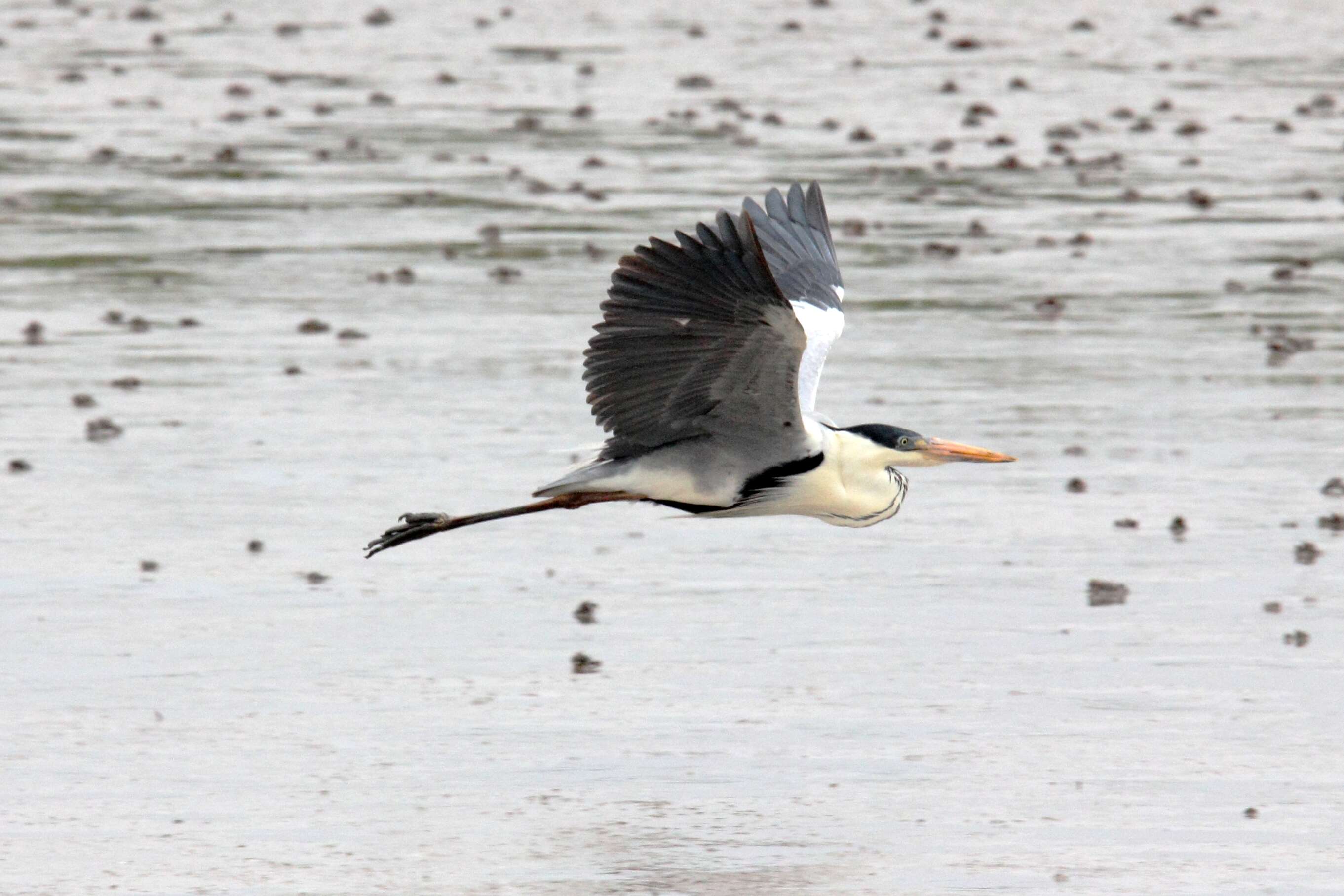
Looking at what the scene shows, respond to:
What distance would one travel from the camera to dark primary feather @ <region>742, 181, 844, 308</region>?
8492 millimetres

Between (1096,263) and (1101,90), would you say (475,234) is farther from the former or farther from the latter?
(1101,90)

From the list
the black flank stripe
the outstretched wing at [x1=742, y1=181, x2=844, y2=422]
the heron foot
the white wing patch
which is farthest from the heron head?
the heron foot

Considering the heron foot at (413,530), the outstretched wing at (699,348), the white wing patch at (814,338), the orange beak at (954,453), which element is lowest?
the heron foot at (413,530)

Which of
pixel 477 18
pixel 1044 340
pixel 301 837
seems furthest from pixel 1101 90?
pixel 301 837

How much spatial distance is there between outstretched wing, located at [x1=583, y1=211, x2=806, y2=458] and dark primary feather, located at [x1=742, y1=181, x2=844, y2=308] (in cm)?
142

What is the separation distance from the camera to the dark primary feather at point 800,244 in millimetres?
8492

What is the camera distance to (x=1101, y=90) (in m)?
25.5

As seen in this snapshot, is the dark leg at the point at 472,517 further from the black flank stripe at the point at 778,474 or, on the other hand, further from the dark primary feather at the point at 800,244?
the dark primary feather at the point at 800,244

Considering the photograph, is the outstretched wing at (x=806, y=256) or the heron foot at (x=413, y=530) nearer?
the heron foot at (x=413, y=530)

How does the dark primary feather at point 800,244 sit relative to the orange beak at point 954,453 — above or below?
below

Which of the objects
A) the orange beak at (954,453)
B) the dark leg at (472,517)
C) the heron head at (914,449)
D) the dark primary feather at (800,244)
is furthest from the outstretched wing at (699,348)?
the dark primary feather at (800,244)

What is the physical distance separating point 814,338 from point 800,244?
525 mm

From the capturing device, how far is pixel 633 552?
377 inches

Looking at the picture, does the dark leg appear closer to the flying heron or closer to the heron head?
the flying heron
